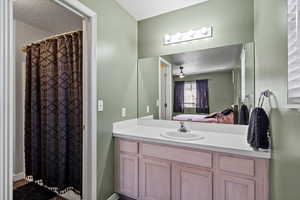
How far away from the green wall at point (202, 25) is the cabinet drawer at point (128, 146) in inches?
51.1

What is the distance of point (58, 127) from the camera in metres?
1.94

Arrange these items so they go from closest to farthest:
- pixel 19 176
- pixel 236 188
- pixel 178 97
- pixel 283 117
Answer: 1. pixel 283 117
2. pixel 236 188
3. pixel 178 97
4. pixel 19 176

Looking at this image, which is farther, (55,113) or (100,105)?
(55,113)

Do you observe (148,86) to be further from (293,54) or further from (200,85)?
(293,54)

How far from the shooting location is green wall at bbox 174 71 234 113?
178 centimetres

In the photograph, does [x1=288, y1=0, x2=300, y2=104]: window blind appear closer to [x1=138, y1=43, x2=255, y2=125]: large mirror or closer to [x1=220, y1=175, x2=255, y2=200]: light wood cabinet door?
[x1=220, y1=175, x2=255, y2=200]: light wood cabinet door

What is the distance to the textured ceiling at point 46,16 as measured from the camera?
1.82 metres

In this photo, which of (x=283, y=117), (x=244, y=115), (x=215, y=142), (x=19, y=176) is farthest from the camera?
(x=19, y=176)

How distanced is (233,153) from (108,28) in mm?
1822

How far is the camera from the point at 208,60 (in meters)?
1.87

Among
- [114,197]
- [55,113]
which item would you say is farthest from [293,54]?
[55,113]

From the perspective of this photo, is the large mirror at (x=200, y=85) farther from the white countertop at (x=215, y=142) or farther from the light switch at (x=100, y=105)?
the light switch at (x=100, y=105)

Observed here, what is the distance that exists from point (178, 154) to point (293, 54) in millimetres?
1136

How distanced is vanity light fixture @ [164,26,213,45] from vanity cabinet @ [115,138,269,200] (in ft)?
4.53
